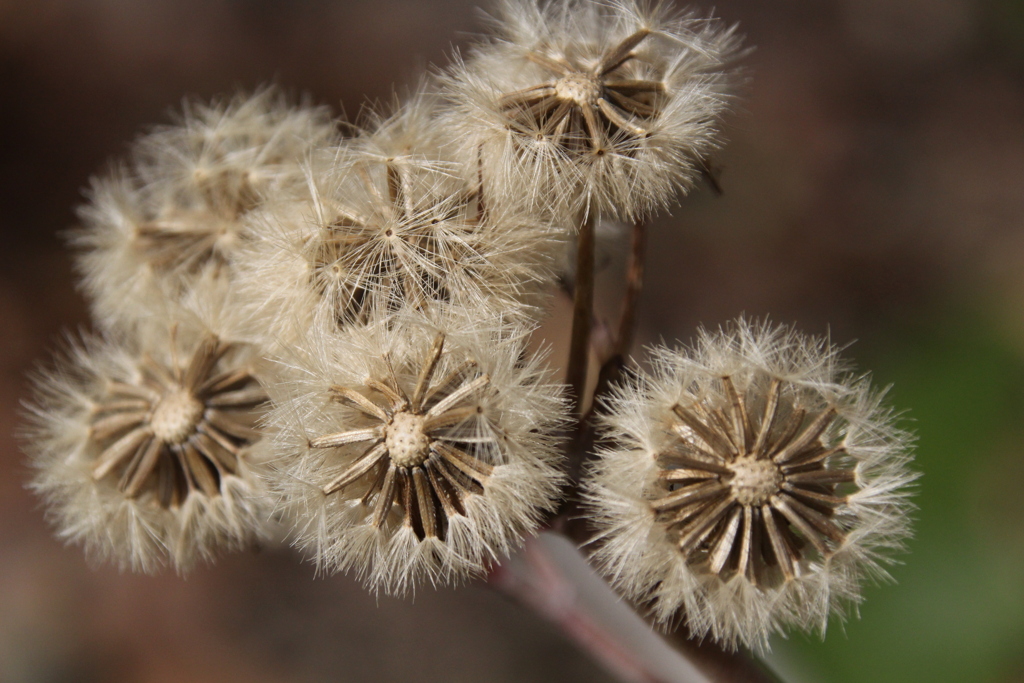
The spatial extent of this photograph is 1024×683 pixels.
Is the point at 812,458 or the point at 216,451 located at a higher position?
the point at 812,458

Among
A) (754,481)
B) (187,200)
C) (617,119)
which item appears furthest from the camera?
(187,200)

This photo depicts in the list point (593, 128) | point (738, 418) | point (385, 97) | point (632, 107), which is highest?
point (385, 97)

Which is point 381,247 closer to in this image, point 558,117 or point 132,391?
point 558,117

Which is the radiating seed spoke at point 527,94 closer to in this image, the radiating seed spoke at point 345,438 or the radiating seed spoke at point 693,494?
the radiating seed spoke at point 345,438

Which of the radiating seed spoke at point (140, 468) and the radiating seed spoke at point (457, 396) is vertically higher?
the radiating seed spoke at point (457, 396)

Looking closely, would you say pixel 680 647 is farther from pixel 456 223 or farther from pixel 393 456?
pixel 456 223

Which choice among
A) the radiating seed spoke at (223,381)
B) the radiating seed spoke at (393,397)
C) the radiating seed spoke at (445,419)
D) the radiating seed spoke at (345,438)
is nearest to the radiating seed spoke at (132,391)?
the radiating seed spoke at (223,381)

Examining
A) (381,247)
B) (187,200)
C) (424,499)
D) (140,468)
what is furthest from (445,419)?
(187,200)
